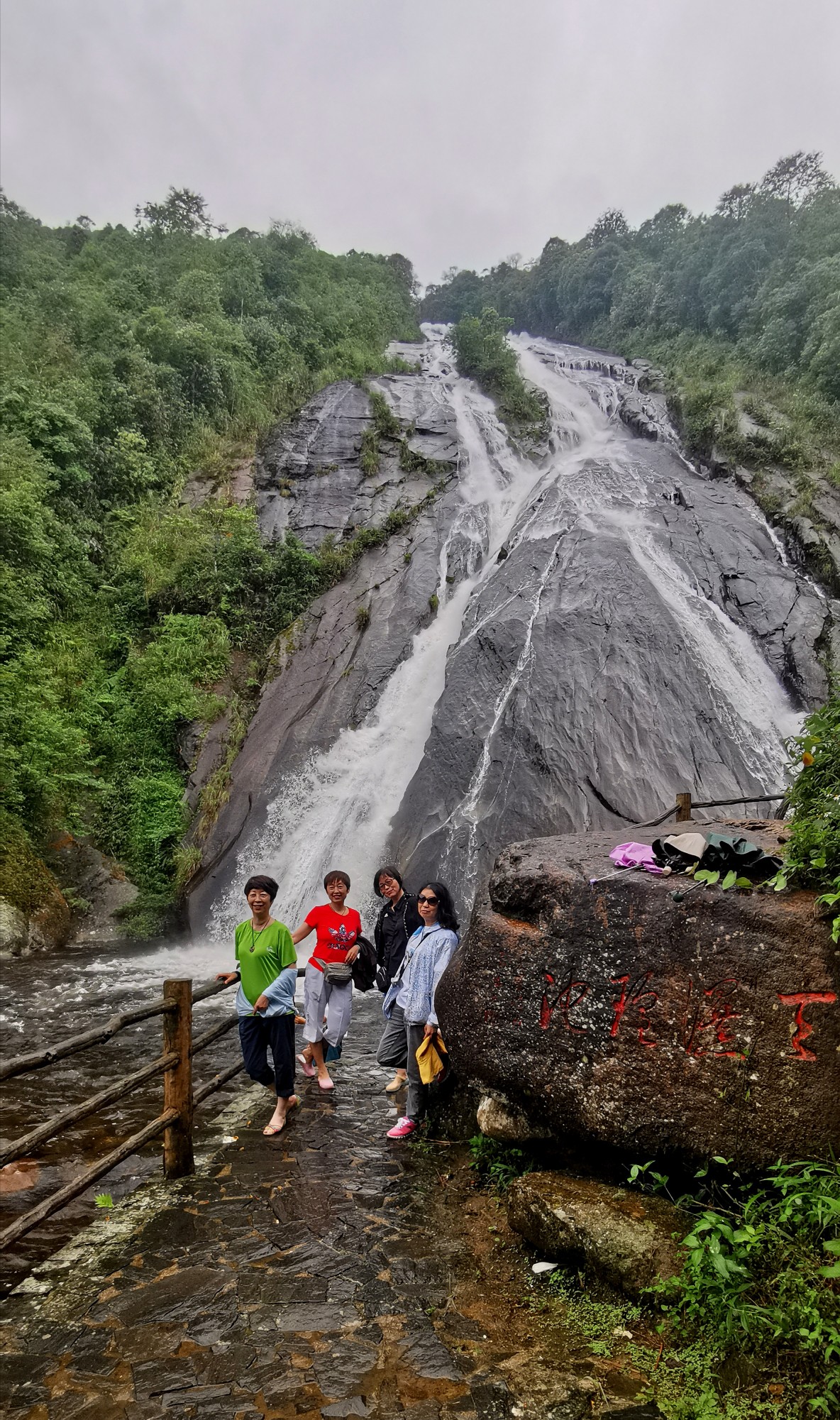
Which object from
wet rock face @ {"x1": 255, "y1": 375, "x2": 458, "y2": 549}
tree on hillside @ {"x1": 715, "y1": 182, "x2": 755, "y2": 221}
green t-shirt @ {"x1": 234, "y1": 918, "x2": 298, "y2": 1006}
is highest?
tree on hillside @ {"x1": 715, "y1": 182, "x2": 755, "y2": 221}

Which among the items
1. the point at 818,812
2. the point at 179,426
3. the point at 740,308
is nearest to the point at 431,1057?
the point at 818,812

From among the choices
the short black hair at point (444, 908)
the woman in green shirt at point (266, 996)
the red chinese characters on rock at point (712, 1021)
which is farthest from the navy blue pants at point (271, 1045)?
the red chinese characters on rock at point (712, 1021)

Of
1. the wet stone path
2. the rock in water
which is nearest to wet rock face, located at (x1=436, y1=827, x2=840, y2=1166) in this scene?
the rock in water

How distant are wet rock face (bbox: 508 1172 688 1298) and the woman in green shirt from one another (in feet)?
6.37

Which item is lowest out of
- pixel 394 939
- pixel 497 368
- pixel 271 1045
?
pixel 271 1045

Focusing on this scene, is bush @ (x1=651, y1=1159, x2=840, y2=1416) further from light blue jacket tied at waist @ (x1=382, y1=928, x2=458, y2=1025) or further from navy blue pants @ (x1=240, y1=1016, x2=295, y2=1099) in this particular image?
navy blue pants @ (x1=240, y1=1016, x2=295, y2=1099)

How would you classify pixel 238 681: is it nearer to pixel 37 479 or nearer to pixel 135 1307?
pixel 37 479

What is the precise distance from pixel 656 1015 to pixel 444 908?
1.86 meters

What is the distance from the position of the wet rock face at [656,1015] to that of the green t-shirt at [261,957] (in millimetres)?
1345

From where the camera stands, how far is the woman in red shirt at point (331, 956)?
579cm

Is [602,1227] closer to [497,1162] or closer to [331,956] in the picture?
[497,1162]

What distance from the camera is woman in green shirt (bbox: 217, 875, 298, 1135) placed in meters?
5.11

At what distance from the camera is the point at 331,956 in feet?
19.1

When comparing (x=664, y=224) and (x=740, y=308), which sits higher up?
(x=664, y=224)
